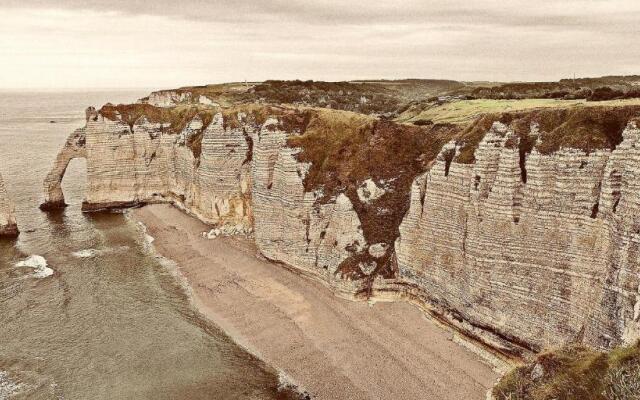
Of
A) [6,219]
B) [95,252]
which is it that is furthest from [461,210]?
[6,219]

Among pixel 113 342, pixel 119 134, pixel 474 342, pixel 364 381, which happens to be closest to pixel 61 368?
pixel 113 342

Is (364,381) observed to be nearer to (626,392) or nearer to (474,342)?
(474,342)

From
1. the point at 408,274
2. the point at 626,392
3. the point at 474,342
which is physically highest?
the point at 626,392

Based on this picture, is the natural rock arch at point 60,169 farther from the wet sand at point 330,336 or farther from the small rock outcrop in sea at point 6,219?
the wet sand at point 330,336

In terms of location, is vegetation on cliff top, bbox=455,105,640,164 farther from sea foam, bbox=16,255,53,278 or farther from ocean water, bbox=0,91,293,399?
sea foam, bbox=16,255,53,278

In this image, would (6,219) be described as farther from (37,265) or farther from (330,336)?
(330,336)

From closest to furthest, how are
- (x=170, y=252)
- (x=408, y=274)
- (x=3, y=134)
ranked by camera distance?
(x=408, y=274) < (x=170, y=252) < (x=3, y=134)

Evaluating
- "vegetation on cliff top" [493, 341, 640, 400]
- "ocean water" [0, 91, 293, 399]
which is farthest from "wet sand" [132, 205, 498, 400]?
"vegetation on cliff top" [493, 341, 640, 400]
